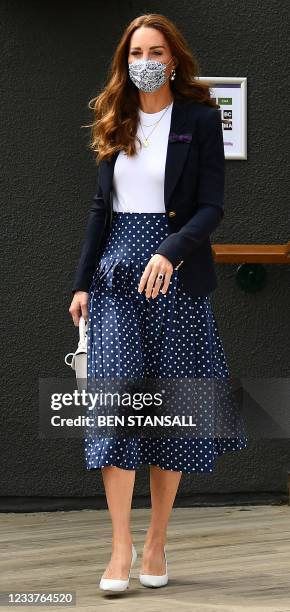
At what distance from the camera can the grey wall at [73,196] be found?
14.0ft

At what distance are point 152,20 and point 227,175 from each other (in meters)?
1.41

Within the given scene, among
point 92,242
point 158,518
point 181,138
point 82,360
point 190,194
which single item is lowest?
point 158,518

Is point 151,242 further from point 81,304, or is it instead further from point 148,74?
point 148,74

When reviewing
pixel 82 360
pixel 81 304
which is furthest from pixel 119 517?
pixel 81 304

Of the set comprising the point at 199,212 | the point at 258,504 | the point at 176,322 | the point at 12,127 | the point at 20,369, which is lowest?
the point at 258,504

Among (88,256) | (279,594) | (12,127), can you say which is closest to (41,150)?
(12,127)

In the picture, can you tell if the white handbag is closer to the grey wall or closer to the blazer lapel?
the blazer lapel

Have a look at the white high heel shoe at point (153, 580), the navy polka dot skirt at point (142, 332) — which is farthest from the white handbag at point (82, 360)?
the white high heel shoe at point (153, 580)

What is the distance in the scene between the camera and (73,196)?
4.29 meters

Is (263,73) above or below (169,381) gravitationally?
above

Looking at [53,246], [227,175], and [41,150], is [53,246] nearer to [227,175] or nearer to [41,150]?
[41,150]

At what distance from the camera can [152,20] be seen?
301 centimetres

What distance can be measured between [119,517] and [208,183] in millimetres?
851

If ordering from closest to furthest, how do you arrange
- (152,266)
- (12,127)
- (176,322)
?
(152,266) < (176,322) < (12,127)
